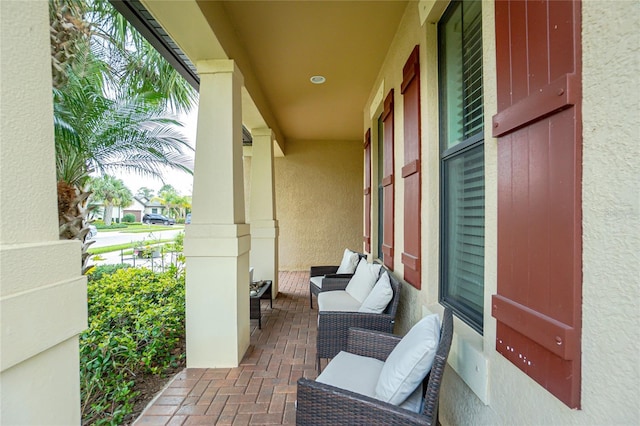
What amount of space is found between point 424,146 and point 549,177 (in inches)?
48.0

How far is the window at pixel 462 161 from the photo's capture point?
1633 mm

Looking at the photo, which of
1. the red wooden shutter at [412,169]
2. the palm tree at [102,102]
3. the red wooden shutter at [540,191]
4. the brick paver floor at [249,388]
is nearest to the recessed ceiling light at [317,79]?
the red wooden shutter at [412,169]

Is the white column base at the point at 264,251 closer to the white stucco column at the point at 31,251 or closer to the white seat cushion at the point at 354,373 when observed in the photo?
the white seat cushion at the point at 354,373

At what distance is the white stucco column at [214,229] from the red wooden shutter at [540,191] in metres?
2.08

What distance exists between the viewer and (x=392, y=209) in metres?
3.04

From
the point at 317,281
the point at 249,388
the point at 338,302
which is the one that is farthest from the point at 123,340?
the point at 317,281

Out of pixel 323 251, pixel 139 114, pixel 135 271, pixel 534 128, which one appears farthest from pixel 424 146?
pixel 323 251

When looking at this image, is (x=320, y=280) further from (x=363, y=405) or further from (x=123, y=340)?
(x=363, y=405)

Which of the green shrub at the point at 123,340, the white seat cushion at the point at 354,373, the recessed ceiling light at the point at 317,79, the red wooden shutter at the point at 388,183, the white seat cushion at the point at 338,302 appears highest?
the recessed ceiling light at the point at 317,79

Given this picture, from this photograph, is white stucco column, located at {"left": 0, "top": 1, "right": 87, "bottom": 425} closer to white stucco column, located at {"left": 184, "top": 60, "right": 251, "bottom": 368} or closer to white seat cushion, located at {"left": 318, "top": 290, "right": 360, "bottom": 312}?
white stucco column, located at {"left": 184, "top": 60, "right": 251, "bottom": 368}

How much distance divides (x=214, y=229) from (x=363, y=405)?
1881 millimetres

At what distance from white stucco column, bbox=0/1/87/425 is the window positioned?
1711 millimetres

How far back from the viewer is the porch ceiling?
8.03 feet

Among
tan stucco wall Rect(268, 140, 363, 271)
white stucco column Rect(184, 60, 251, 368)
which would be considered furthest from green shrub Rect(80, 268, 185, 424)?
tan stucco wall Rect(268, 140, 363, 271)
